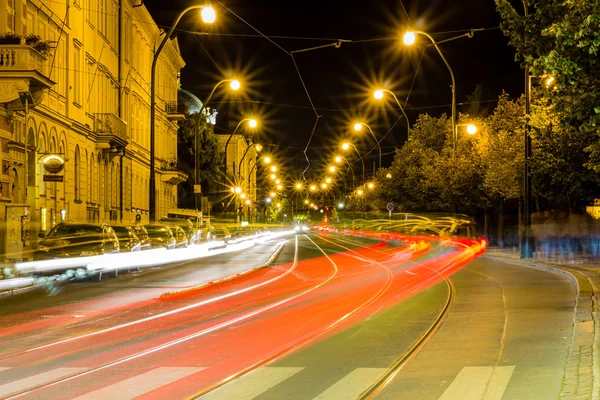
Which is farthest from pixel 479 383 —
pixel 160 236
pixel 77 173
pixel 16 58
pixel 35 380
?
pixel 77 173

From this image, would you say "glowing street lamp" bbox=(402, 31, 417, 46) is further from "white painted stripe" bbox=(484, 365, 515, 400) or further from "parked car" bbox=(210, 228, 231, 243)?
"white painted stripe" bbox=(484, 365, 515, 400)

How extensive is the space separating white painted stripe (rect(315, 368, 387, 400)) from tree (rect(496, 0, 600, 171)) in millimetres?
5542

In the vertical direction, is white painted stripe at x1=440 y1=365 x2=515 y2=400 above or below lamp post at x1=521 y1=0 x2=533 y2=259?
below

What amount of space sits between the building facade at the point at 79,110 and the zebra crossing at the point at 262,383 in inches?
687

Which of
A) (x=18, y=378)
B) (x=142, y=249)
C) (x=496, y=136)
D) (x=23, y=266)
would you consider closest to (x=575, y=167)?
(x=496, y=136)

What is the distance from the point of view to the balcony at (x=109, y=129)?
144ft

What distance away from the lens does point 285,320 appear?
14.2 m

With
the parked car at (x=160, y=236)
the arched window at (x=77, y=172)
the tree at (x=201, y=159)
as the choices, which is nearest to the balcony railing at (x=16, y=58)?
the parked car at (x=160, y=236)

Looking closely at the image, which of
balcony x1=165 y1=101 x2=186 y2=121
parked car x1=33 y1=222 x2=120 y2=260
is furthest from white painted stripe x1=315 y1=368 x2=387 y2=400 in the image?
balcony x1=165 y1=101 x2=186 y2=121

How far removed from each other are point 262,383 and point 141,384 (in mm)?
1217

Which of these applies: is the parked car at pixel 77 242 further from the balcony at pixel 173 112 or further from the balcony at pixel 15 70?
the balcony at pixel 173 112

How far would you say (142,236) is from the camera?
31.8m

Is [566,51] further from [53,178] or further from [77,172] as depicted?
[77,172]

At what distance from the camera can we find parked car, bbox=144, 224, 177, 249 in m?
34.5
